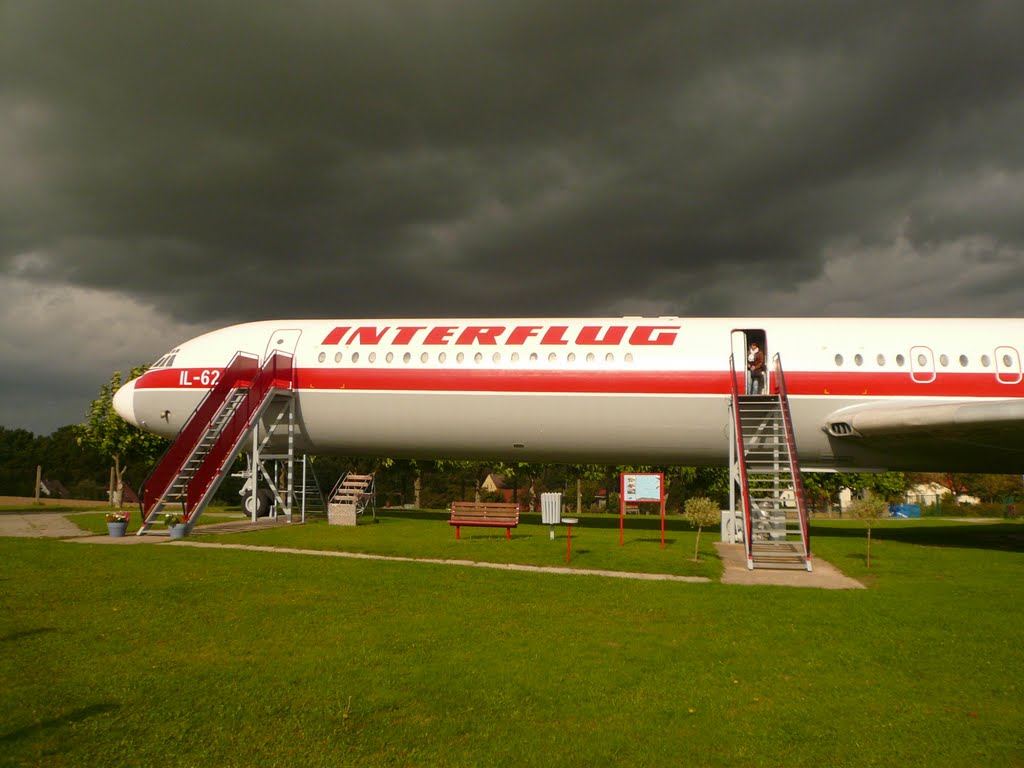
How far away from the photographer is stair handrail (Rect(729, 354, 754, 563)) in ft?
45.5

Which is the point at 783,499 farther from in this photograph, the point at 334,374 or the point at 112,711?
the point at 112,711

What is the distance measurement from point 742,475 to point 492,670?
10.4 meters

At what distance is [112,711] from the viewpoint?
5352 millimetres

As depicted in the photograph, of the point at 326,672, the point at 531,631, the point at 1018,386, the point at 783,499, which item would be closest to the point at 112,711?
the point at 326,672

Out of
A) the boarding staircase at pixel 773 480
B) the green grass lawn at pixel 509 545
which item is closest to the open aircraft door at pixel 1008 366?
the boarding staircase at pixel 773 480

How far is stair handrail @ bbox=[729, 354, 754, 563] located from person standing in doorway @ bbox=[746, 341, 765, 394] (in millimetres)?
876

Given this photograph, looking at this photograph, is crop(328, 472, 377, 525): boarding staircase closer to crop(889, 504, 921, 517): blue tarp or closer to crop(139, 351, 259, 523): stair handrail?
crop(139, 351, 259, 523): stair handrail

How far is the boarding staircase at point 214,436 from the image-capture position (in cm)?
1816

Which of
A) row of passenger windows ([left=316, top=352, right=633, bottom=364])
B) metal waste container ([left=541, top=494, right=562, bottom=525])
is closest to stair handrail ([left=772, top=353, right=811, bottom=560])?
row of passenger windows ([left=316, top=352, right=633, bottom=364])

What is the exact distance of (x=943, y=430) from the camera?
16.8 m

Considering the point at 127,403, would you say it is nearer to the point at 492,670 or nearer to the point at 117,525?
the point at 117,525

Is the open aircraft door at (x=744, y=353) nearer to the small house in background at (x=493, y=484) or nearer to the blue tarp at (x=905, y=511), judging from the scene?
the blue tarp at (x=905, y=511)

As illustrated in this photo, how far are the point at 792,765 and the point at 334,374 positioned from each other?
1853cm

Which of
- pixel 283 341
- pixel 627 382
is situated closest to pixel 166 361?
pixel 283 341
